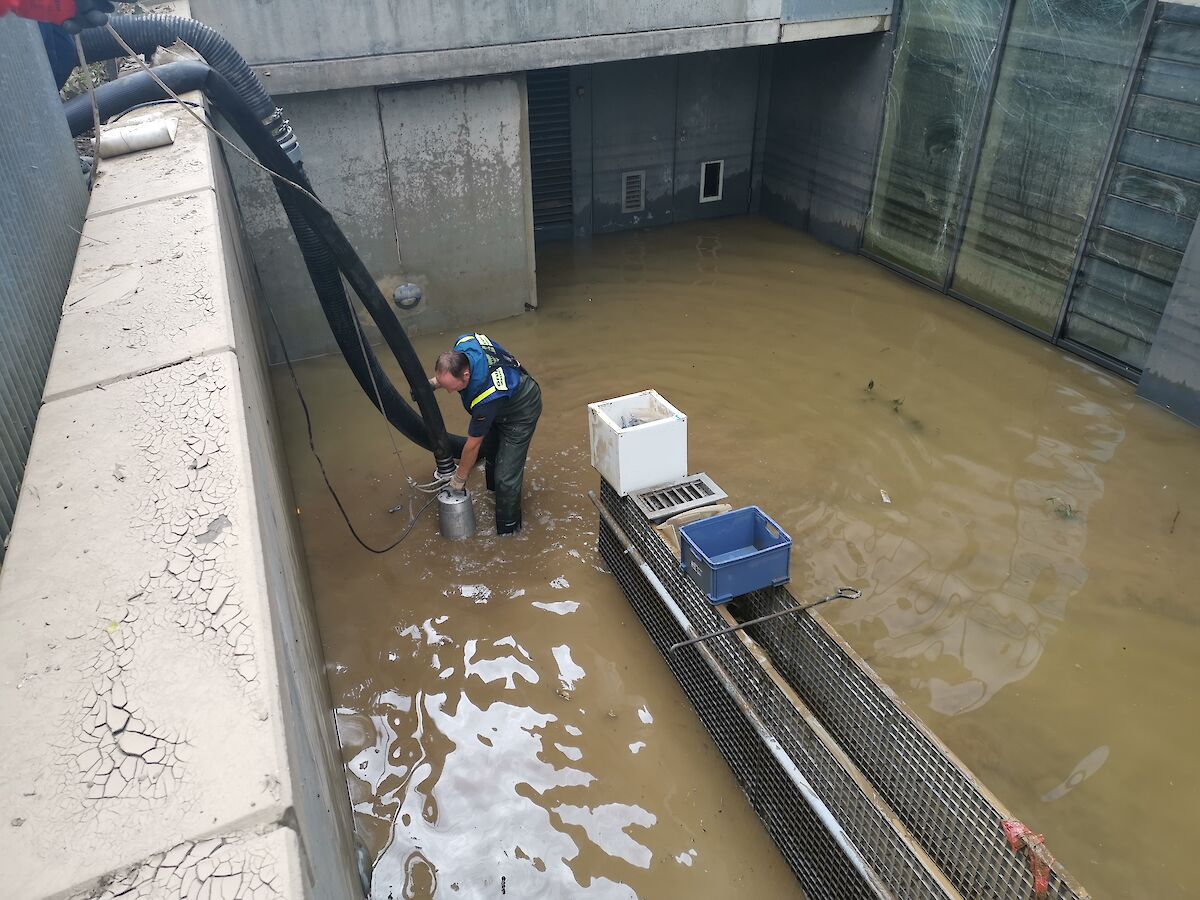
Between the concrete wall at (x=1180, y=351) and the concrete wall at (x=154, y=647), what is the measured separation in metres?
7.07

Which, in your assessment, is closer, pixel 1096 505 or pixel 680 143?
pixel 1096 505

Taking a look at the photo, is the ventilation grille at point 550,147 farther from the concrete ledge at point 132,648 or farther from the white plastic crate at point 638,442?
the concrete ledge at point 132,648

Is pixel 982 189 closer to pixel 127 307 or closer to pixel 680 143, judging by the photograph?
pixel 680 143

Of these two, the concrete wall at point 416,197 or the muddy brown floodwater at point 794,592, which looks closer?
the muddy brown floodwater at point 794,592

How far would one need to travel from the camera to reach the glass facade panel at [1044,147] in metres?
7.38

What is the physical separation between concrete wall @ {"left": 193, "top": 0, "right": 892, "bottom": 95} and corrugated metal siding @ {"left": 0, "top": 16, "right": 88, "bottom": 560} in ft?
9.32

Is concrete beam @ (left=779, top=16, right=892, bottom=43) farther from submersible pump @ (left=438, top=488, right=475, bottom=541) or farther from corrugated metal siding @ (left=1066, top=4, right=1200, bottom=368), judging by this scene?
submersible pump @ (left=438, top=488, right=475, bottom=541)

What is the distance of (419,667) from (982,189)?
721cm

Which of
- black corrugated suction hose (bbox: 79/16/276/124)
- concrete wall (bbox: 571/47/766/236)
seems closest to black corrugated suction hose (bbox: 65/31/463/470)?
black corrugated suction hose (bbox: 79/16/276/124)

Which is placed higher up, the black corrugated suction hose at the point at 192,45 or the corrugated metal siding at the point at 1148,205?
the black corrugated suction hose at the point at 192,45

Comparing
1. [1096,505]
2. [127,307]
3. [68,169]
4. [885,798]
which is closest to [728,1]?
[1096,505]

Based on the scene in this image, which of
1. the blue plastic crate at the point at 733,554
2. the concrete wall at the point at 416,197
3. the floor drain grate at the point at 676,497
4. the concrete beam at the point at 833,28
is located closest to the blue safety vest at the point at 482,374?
the floor drain grate at the point at 676,497

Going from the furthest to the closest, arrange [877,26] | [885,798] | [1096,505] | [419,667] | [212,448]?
[877,26]
[1096,505]
[419,667]
[885,798]
[212,448]

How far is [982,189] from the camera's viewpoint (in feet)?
28.6
